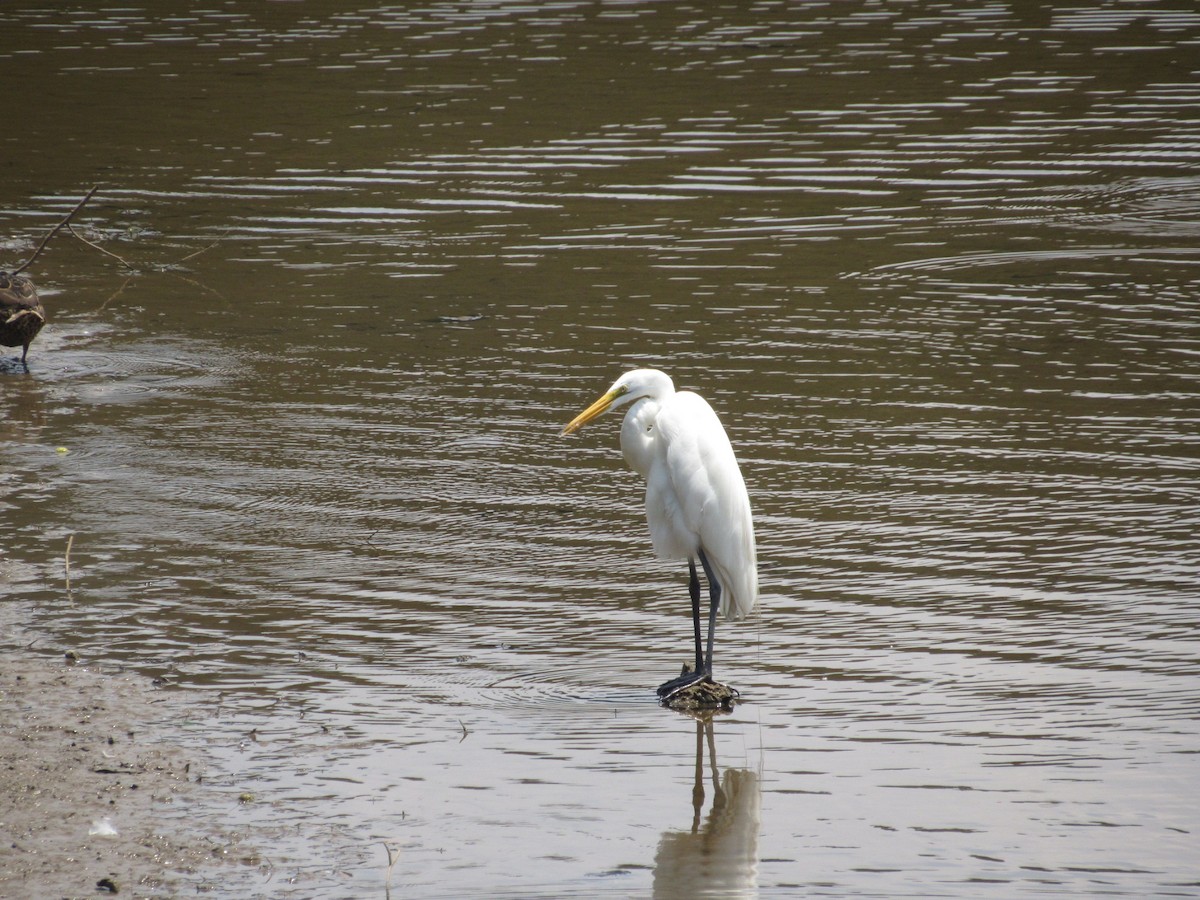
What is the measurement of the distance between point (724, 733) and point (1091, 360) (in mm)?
5220

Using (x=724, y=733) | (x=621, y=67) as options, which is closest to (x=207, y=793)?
(x=724, y=733)

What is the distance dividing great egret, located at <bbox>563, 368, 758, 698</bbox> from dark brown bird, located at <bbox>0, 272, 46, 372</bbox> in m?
4.79

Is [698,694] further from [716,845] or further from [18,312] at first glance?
[18,312]

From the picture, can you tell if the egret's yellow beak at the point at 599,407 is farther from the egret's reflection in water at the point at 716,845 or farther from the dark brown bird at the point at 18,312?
the dark brown bird at the point at 18,312

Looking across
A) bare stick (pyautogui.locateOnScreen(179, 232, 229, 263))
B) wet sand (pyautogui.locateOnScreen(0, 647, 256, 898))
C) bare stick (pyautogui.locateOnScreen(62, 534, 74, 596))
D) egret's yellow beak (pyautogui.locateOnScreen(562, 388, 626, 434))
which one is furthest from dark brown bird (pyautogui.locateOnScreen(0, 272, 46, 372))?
egret's yellow beak (pyautogui.locateOnScreen(562, 388, 626, 434))

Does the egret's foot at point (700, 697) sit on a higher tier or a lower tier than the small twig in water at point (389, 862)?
lower

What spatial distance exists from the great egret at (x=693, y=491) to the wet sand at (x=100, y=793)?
5.95ft

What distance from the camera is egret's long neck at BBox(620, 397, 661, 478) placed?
239 inches

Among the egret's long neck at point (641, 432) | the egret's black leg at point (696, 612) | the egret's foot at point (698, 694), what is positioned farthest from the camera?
the egret's long neck at point (641, 432)

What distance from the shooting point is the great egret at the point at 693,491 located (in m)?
5.94

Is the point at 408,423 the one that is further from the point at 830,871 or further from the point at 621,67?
the point at 621,67

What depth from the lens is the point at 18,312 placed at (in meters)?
9.43

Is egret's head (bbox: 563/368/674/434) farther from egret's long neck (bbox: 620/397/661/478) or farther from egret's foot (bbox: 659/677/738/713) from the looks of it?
egret's foot (bbox: 659/677/738/713)

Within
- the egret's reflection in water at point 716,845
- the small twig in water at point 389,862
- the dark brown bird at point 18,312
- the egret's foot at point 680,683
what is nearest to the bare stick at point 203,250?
the dark brown bird at point 18,312
